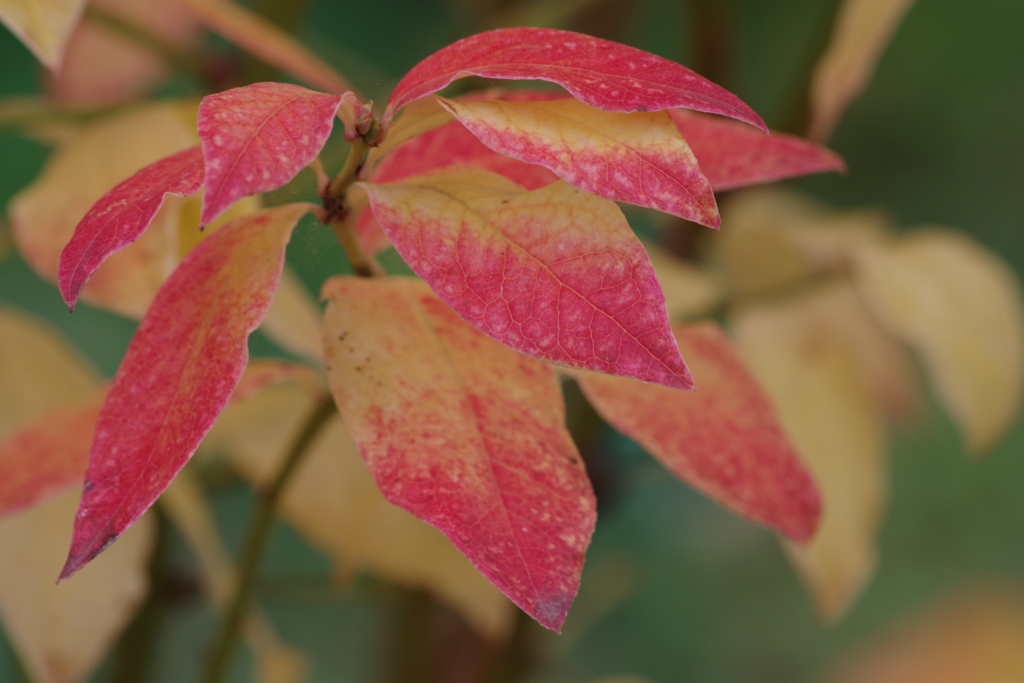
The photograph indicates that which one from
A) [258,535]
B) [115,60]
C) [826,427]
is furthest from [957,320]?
[115,60]

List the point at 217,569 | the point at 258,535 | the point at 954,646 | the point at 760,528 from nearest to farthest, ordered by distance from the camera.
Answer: the point at 258,535
the point at 217,569
the point at 954,646
the point at 760,528

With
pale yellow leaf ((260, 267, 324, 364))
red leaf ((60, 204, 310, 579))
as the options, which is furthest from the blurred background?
red leaf ((60, 204, 310, 579))

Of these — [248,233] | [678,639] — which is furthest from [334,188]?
[678,639]

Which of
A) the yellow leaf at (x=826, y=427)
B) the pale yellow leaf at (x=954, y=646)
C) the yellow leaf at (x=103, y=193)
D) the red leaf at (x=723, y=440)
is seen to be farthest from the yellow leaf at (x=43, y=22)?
the pale yellow leaf at (x=954, y=646)

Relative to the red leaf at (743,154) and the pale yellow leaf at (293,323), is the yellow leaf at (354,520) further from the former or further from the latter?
the red leaf at (743,154)

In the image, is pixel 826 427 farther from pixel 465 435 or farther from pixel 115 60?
pixel 115 60

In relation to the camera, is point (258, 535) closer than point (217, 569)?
Yes

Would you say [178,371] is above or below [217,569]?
above
